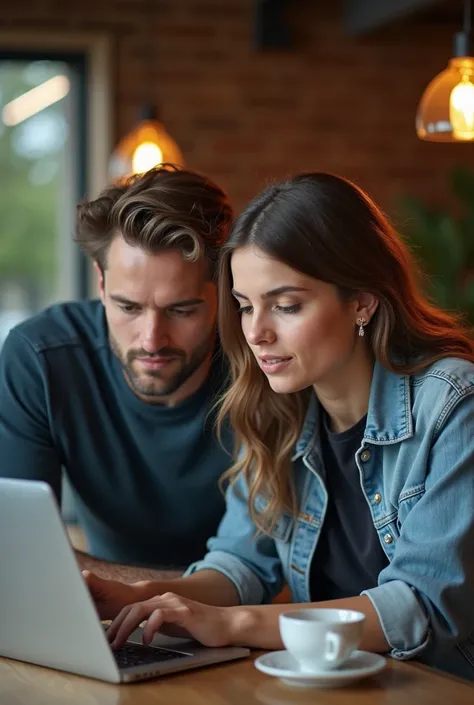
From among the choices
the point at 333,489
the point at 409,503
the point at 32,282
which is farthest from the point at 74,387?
the point at 32,282

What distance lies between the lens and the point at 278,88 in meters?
5.75

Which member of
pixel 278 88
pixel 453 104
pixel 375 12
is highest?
pixel 375 12

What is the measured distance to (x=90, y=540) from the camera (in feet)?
8.68

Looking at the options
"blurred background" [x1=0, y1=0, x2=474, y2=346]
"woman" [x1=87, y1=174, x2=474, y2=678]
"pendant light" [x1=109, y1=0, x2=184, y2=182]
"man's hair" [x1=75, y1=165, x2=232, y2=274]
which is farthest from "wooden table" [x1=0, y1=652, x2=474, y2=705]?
"blurred background" [x1=0, y1=0, x2=474, y2=346]

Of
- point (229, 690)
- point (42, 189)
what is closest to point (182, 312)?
point (229, 690)

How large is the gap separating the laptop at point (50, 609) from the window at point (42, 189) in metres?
4.12

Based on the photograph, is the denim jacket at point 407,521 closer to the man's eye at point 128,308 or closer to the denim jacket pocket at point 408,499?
the denim jacket pocket at point 408,499

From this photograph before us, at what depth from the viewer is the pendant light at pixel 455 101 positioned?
346cm

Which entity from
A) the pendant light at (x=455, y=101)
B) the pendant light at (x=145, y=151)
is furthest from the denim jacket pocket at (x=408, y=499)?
the pendant light at (x=145, y=151)

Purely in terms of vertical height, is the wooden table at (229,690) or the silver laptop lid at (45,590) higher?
the silver laptop lid at (45,590)

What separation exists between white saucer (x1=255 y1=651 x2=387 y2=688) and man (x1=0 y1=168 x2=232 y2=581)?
82 centimetres

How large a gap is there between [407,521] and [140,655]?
1.43 ft

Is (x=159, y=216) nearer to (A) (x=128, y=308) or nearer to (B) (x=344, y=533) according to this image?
(A) (x=128, y=308)

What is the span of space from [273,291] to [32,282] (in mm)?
4039
